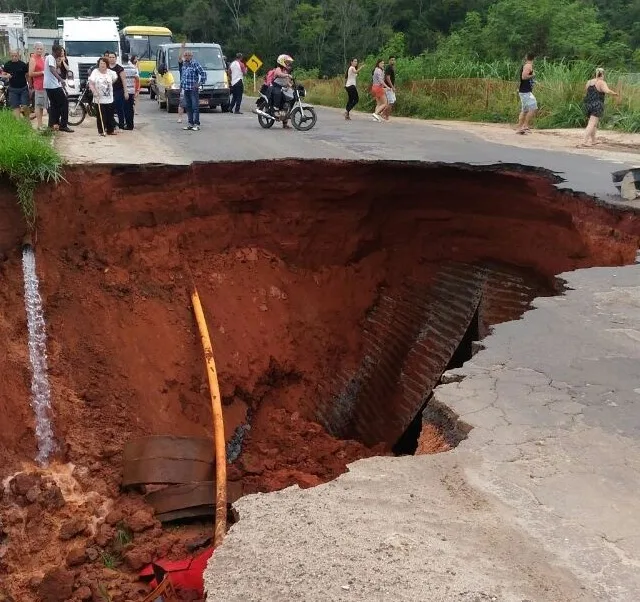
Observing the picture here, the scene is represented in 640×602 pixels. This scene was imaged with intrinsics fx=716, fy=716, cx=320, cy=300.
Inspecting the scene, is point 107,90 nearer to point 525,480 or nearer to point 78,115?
point 78,115

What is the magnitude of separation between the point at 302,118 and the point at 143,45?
2071 cm

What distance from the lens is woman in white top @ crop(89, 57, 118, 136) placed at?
37.9 feet

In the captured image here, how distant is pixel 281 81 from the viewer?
14453 millimetres

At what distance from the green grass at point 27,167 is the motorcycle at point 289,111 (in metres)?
6.90

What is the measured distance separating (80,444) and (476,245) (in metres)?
5.57

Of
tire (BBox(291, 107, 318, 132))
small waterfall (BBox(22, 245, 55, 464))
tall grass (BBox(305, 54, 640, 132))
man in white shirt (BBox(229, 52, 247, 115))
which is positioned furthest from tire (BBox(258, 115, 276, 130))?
small waterfall (BBox(22, 245, 55, 464))

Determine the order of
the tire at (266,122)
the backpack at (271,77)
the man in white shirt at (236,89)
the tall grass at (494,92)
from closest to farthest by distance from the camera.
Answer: the tire at (266,122), the backpack at (271,77), the tall grass at (494,92), the man in white shirt at (236,89)

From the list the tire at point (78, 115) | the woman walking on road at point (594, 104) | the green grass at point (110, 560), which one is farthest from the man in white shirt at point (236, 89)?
the green grass at point (110, 560)

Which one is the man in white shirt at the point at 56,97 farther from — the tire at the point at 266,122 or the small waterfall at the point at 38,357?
the small waterfall at the point at 38,357

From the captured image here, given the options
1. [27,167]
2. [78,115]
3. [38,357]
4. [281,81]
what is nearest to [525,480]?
[38,357]

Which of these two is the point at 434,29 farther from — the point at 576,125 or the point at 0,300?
the point at 0,300

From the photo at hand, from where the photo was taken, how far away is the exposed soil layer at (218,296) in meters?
6.42

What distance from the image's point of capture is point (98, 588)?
5.30 m

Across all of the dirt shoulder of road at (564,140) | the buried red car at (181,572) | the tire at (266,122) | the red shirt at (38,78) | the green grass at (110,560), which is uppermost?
the red shirt at (38,78)
